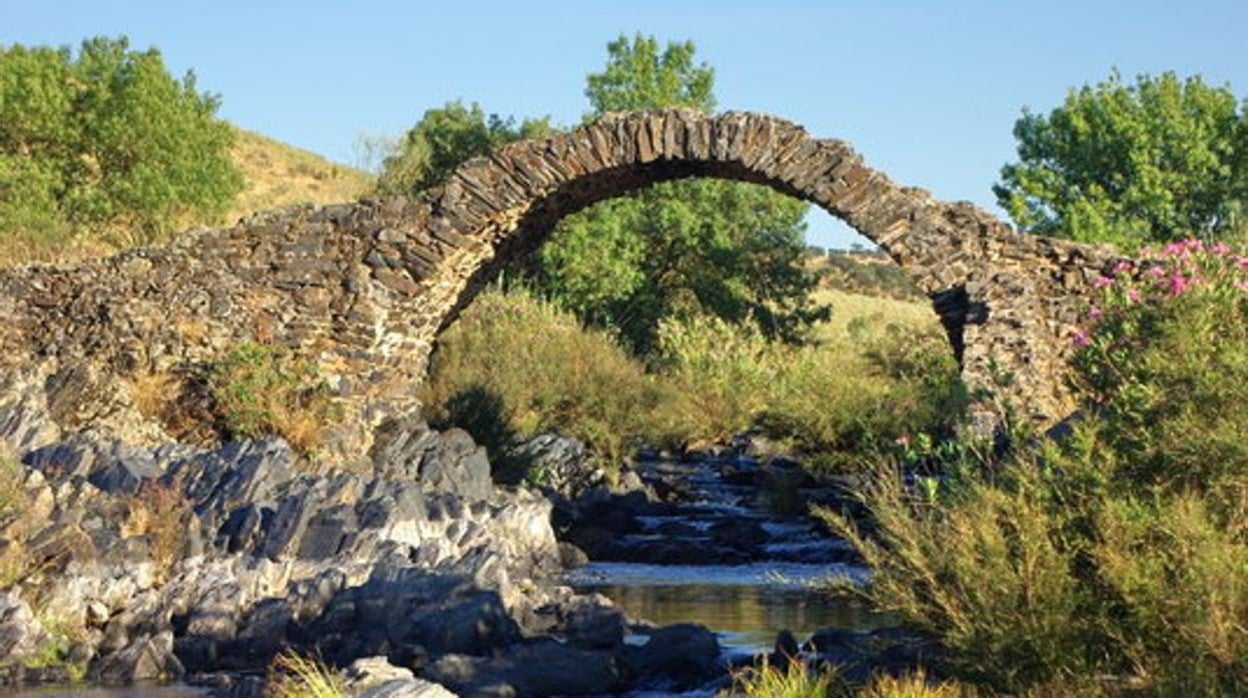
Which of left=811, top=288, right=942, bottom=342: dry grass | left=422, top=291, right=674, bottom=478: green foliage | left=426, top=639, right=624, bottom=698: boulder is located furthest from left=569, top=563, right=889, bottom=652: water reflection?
left=811, top=288, right=942, bottom=342: dry grass

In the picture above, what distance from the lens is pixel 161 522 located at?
16.4m

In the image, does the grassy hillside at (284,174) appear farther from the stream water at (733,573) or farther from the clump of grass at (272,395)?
the clump of grass at (272,395)

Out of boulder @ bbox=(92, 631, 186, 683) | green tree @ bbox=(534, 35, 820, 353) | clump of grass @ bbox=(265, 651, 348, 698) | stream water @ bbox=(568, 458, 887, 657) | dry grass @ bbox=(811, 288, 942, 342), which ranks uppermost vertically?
dry grass @ bbox=(811, 288, 942, 342)

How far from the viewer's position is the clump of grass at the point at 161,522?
1595 cm

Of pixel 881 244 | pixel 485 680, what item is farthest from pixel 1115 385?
pixel 881 244

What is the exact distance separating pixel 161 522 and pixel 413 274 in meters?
6.20

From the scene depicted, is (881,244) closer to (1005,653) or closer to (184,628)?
(184,628)

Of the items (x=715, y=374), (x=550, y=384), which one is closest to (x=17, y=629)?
(x=550, y=384)

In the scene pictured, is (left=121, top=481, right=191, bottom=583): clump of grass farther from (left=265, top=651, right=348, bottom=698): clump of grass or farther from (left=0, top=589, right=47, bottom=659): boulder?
(left=265, top=651, right=348, bottom=698): clump of grass

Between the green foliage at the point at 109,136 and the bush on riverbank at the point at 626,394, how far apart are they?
16810 millimetres

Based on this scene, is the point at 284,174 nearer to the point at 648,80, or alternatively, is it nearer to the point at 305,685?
the point at 648,80

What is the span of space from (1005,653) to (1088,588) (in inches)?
21.0

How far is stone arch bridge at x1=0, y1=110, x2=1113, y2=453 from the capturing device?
2067 centimetres

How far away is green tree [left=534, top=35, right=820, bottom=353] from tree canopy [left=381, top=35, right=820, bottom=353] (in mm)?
19
